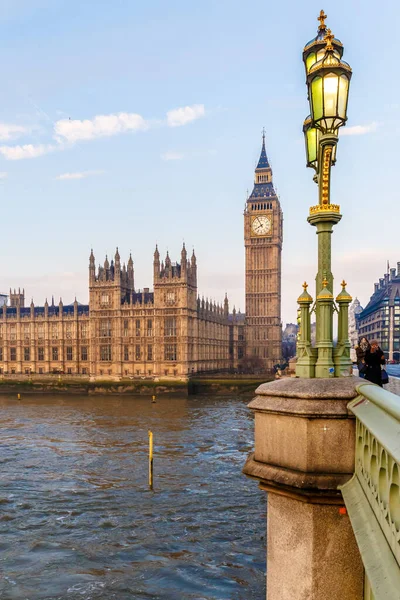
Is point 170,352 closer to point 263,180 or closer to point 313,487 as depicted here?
point 263,180

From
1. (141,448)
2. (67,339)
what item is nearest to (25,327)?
(67,339)

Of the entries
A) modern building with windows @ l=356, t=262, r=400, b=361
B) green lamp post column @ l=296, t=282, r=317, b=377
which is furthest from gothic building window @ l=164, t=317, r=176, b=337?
green lamp post column @ l=296, t=282, r=317, b=377

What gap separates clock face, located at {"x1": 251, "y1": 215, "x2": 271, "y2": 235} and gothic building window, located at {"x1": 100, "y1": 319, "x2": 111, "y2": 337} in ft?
138

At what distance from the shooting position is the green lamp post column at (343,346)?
5.99 metres

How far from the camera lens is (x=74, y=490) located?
87.4 ft

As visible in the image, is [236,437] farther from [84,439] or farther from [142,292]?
[142,292]

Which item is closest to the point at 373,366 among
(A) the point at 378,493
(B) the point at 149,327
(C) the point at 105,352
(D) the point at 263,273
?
(A) the point at 378,493

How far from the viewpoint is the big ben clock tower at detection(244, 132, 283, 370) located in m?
110

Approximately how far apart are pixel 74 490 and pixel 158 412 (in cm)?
3114

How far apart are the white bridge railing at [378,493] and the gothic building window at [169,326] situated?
270ft

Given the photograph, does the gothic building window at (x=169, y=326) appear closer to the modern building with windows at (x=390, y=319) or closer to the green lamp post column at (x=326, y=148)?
the modern building with windows at (x=390, y=319)

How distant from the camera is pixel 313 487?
484 cm

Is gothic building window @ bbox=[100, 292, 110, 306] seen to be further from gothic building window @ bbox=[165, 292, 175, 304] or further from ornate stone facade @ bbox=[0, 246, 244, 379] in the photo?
gothic building window @ bbox=[165, 292, 175, 304]

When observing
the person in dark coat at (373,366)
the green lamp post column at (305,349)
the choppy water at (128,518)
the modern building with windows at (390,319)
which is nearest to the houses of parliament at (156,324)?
the modern building with windows at (390,319)
